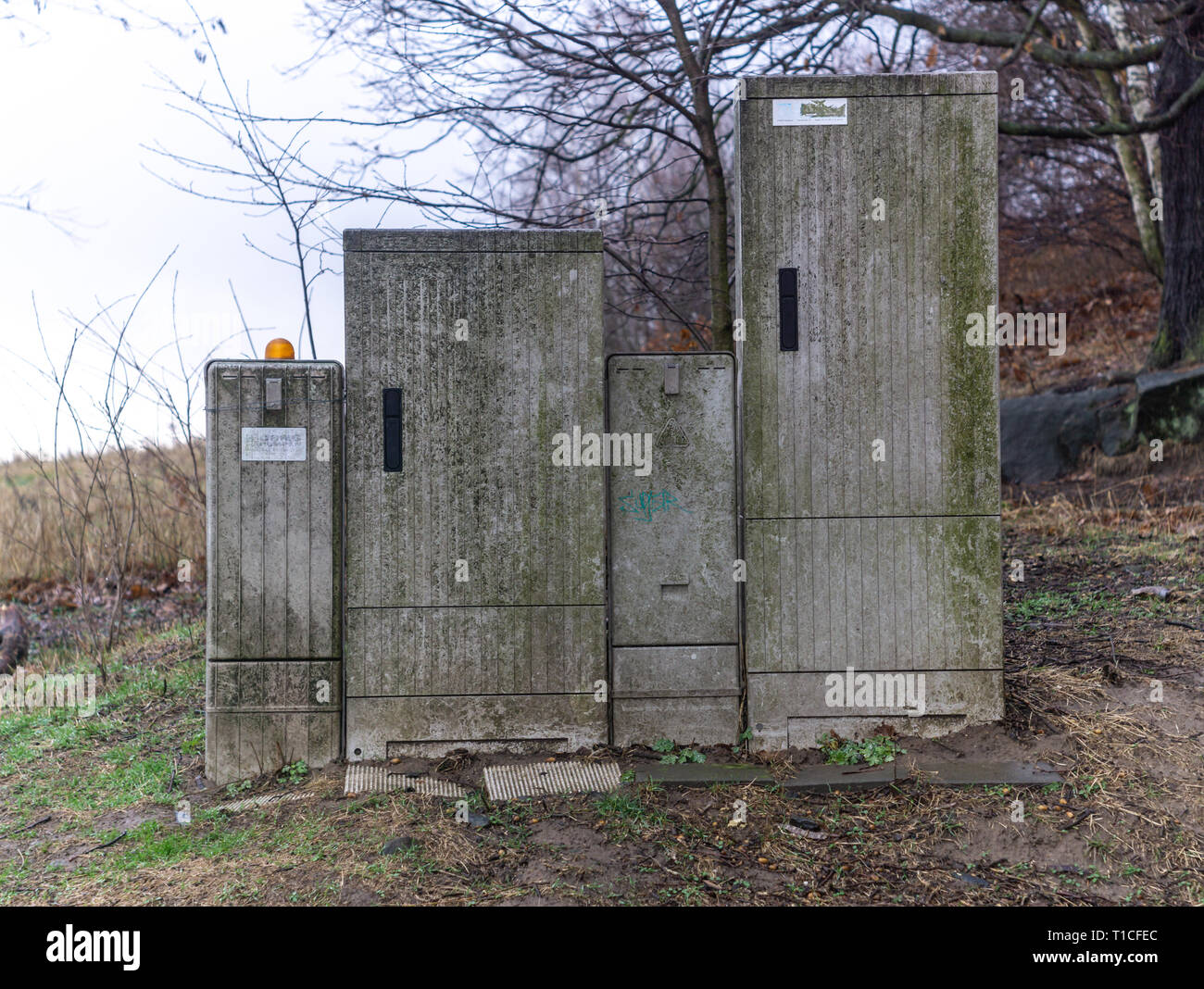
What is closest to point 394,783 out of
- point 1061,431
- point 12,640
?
point 12,640

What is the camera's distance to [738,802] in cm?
376

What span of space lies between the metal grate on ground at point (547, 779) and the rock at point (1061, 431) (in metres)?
6.55

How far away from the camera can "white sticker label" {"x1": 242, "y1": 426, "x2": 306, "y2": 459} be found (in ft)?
13.6

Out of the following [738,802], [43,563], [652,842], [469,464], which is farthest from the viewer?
[43,563]

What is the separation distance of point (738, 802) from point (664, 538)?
1193 mm

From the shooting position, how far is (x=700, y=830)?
3.62m

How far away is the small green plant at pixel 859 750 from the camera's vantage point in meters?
4.04

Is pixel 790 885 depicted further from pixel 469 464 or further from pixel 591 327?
pixel 591 327

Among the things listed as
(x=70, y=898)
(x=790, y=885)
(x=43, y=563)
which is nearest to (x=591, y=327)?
(x=790, y=885)

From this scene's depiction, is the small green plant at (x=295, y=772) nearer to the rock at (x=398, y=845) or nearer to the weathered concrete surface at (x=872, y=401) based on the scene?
the rock at (x=398, y=845)

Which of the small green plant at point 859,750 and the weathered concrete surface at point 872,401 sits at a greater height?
the weathered concrete surface at point 872,401

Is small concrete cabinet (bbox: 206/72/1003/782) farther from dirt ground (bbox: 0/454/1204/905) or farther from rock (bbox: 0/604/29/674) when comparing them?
rock (bbox: 0/604/29/674)

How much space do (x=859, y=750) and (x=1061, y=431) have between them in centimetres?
617

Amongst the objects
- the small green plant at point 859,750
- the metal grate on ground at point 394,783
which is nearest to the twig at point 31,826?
the metal grate on ground at point 394,783
